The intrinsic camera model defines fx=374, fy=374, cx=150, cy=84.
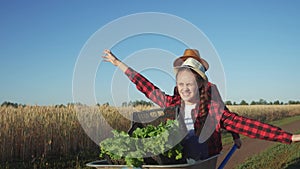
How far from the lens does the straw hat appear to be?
3422mm

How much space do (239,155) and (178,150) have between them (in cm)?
902

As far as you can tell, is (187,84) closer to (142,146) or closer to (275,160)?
(142,146)

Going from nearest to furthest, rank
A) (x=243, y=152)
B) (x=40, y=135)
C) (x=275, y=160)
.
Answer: (x=275, y=160), (x=40, y=135), (x=243, y=152)

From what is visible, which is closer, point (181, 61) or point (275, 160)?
point (181, 61)

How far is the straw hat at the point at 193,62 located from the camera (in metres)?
3.42

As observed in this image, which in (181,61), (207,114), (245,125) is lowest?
(245,125)

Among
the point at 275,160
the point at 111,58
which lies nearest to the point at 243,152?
the point at 275,160

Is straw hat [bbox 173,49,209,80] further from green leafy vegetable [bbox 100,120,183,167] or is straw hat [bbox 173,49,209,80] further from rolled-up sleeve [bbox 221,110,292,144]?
green leafy vegetable [bbox 100,120,183,167]

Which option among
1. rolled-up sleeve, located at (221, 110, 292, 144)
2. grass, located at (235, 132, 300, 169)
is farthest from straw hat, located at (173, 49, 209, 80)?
grass, located at (235, 132, 300, 169)

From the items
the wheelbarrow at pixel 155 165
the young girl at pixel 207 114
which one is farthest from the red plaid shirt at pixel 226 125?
the wheelbarrow at pixel 155 165

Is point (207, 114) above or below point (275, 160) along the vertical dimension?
above

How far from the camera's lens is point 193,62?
→ 11.3 ft

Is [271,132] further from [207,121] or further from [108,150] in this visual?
[108,150]

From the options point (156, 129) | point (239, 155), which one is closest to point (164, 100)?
point (156, 129)
